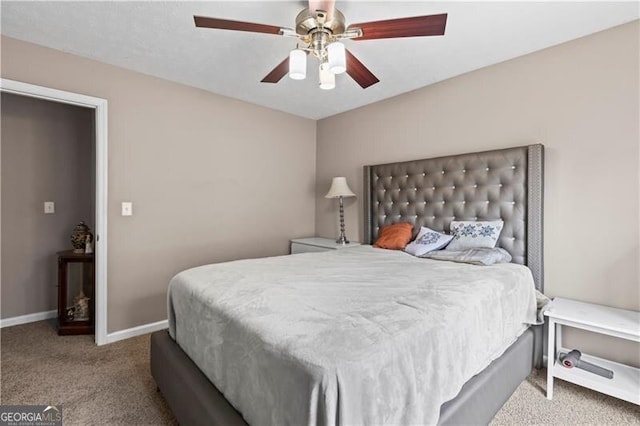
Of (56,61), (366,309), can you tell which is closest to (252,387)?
(366,309)

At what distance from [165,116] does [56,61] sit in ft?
2.82

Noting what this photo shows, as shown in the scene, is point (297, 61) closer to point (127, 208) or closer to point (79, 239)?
point (127, 208)

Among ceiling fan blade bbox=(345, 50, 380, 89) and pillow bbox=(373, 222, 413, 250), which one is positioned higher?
ceiling fan blade bbox=(345, 50, 380, 89)

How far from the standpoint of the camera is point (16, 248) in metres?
3.11

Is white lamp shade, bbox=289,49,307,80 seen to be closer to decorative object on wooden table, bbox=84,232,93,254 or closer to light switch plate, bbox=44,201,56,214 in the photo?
decorative object on wooden table, bbox=84,232,93,254

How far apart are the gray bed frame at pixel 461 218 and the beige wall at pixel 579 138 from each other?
0.16 metres

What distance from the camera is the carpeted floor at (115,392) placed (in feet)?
5.78

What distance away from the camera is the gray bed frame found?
141 centimetres

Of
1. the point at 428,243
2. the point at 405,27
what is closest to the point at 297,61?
the point at 405,27

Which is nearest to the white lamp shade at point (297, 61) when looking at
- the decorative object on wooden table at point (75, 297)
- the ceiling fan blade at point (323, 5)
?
the ceiling fan blade at point (323, 5)

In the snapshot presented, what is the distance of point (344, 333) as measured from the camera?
1.10 m

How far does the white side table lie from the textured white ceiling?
193 cm

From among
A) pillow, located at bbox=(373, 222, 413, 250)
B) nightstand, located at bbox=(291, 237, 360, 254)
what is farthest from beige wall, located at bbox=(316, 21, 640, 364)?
nightstand, located at bbox=(291, 237, 360, 254)

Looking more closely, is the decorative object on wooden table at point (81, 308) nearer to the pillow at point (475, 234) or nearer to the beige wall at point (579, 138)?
the pillow at point (475, 234)
